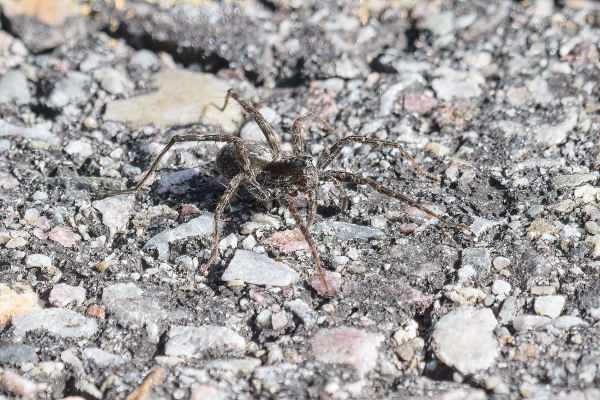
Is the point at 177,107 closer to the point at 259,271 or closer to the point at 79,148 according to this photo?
the point at 79,148

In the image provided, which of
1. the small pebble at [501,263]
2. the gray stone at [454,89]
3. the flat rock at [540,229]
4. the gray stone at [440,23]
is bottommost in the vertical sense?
the small pebble at [501,263]

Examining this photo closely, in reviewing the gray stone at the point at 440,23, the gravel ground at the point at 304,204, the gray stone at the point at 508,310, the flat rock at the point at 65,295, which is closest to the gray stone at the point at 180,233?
the gravel ground at the point at 304,204

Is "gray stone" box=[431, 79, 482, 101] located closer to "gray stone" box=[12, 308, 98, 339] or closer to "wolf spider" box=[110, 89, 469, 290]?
"wolf spider" box=[110, 89, 469, 290]

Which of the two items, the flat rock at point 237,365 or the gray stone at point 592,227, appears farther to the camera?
the gray stone at point 592,227

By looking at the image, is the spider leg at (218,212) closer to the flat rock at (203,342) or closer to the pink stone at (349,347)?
the flat rock at (203,342)

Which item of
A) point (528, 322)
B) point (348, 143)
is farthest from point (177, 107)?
point (528, 322)

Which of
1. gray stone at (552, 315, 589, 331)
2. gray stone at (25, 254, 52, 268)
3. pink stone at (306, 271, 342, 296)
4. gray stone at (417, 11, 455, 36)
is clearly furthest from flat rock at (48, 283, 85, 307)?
gray stone at (417, 11, 455, 36)
